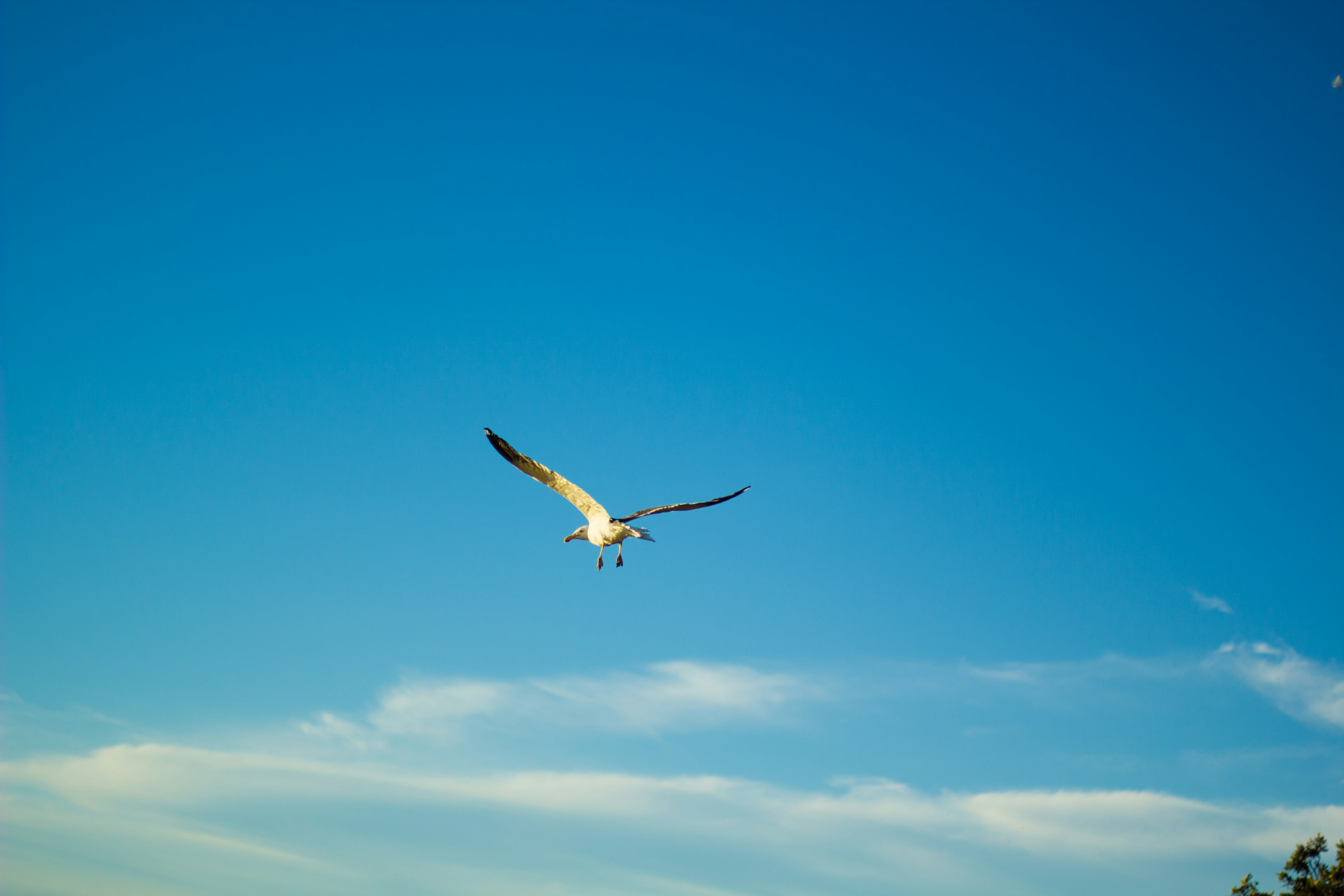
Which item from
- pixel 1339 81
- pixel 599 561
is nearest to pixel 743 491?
pixel 599 561

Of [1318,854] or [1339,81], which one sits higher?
[1339,81]

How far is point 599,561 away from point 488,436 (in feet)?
19.2

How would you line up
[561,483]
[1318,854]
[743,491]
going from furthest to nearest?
1. [1318,854]
2. [561,483]
3. [743,491]

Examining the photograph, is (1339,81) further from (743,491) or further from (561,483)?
(561,483)

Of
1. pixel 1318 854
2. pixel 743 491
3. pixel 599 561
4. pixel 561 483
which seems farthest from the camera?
pixel 1318 854

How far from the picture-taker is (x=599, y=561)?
33562mm

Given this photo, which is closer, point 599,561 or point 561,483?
point 599,561

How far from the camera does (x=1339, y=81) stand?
3709cm

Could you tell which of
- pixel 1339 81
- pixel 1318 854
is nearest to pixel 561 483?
pixel 1339 81

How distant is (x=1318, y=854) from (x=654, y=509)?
54.1 m

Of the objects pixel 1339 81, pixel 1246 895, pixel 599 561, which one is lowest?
pixel 1246 895

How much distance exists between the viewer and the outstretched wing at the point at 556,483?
34656 millimetres

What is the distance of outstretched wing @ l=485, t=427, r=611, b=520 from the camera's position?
114ft

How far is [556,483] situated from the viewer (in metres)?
36.0
